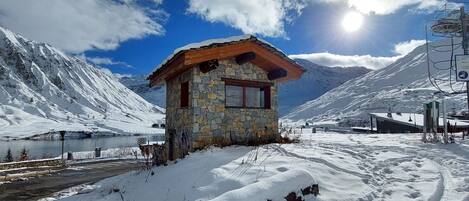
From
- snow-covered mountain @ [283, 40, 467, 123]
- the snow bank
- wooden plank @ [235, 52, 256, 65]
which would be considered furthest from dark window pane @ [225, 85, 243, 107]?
snow-covered mountain @ [283, 40, 467, 123]

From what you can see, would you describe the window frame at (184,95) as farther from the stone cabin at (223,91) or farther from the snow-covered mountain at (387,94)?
the snow-covered mountain at (387,94)

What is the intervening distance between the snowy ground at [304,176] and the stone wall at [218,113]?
117 centimetres

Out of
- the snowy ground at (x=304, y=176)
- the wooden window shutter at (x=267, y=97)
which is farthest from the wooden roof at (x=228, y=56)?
the snowy ground at (x=304, y=176)

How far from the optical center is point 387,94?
14425cm

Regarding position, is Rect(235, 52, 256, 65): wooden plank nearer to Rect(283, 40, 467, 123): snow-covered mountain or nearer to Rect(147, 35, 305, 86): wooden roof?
Rect(147, 35, 305, 86): wooden roof

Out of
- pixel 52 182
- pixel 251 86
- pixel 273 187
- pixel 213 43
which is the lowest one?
pixel 52 182

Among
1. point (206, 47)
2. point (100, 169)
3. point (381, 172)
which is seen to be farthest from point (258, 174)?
point (100, 169)

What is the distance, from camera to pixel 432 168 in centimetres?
931

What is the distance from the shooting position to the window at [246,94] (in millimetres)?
13422

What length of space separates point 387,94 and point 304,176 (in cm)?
14894

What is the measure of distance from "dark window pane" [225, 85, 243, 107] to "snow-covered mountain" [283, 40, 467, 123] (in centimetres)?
10505

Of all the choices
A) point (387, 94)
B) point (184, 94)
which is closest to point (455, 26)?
point (184, 94)

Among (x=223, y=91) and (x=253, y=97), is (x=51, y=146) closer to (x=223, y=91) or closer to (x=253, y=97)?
(x=253, y=97)

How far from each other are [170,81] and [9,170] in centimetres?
958
